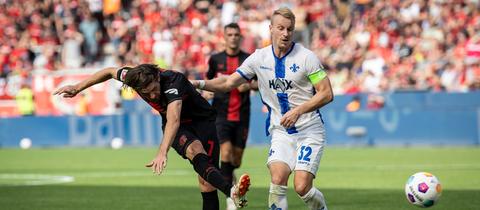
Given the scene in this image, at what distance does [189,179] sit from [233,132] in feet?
10.6

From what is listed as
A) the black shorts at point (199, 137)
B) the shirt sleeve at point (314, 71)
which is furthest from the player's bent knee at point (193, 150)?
the shirt sleeve at point (314, 71)

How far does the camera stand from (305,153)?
385 inches

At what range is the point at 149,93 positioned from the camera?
32.4ft

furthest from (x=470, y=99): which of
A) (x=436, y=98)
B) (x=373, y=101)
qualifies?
(x=373, y=101)

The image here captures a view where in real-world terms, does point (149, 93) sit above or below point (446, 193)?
above

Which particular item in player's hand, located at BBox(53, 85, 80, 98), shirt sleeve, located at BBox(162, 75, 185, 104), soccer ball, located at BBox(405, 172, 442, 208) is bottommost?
soccer ball, located at BBox(405, 172, 442, 208)

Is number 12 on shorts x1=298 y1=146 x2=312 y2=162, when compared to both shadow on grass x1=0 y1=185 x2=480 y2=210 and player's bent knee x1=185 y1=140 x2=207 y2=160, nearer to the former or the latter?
player's bent knee x1=185 y1=140 x2=207 y2=160

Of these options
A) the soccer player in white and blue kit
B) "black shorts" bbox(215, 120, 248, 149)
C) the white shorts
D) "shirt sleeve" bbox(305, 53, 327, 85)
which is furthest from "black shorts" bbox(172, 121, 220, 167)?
"black shorts" bbox(215, 120, 248, 149)

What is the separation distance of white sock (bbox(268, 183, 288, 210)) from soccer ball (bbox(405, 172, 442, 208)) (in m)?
1.77

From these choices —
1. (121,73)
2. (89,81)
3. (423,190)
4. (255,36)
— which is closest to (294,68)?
(121,73)

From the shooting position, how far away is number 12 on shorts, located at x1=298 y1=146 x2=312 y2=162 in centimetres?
974

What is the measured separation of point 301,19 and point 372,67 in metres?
4.24

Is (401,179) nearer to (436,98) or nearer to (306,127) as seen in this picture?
(306,127)

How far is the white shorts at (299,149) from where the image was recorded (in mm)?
9727
